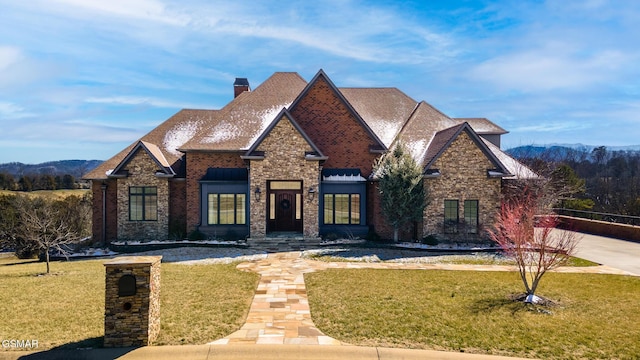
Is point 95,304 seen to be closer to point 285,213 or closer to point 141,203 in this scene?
point 141,203

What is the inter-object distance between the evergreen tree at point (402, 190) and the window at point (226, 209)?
7770 mm

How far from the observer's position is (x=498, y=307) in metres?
9.59

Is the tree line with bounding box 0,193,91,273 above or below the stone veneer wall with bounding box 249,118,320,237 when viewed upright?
below

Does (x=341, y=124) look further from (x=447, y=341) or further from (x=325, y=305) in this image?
(x=447, y=341)

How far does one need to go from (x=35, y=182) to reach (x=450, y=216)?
6826 cm

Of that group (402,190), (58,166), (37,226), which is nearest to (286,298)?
(402,190)

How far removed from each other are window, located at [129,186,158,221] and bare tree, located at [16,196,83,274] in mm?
2981

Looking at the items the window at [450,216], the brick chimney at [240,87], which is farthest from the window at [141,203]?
the window at [450,216]

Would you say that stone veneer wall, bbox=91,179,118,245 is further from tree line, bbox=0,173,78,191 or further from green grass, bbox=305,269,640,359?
tree line, bbox=0,173,78,191

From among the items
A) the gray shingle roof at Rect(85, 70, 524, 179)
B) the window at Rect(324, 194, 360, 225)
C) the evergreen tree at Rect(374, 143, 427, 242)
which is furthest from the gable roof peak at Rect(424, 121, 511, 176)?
the window at Rect(324, 194, 360, 225)

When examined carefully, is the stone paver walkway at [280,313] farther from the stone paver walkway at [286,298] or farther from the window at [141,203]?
the window at [141,203]

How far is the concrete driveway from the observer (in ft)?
51.9

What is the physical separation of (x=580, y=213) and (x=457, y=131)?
1766cm

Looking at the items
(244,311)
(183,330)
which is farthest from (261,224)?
(183,330)
